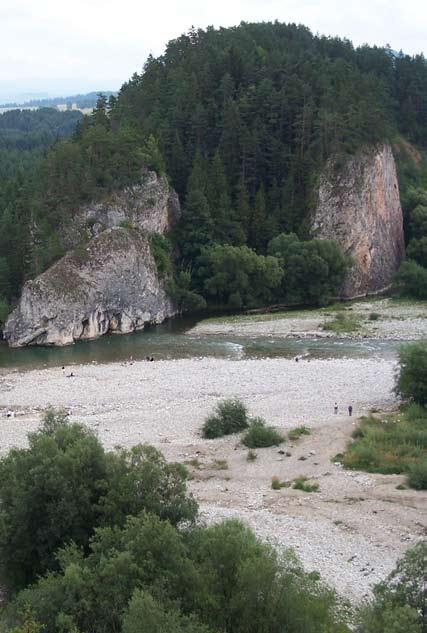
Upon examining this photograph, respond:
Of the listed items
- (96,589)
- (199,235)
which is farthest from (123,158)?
(96,589)

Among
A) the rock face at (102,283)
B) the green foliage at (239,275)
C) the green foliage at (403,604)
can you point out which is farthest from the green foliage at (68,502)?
the green foliage at (239,275)

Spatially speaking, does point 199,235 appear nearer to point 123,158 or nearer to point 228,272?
point 228,272

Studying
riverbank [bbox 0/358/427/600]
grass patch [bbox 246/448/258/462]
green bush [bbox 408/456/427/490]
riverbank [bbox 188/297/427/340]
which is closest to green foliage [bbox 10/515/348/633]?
riverbank [bbox 0/358/427/600]

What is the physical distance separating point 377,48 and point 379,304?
5780cm

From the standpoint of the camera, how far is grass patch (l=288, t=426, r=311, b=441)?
33.3 metres

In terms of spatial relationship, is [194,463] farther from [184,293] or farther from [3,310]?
[184,293]

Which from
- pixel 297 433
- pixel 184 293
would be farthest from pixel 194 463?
pixel 184 293

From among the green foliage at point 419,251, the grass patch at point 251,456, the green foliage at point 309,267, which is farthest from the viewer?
the green foliage at point 419,251

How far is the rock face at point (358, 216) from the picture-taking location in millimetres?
69688

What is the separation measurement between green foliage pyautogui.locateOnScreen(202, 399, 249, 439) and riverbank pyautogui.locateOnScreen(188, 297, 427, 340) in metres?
20.8

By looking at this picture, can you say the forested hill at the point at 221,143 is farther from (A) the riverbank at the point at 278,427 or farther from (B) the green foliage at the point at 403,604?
(B) the green foliage at the point at 403,604

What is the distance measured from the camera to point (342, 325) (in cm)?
5672

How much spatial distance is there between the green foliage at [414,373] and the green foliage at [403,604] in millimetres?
19338

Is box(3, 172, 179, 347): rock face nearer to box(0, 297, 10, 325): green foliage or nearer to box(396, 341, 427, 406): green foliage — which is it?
box(0, 297, 10, 325): green foliage
